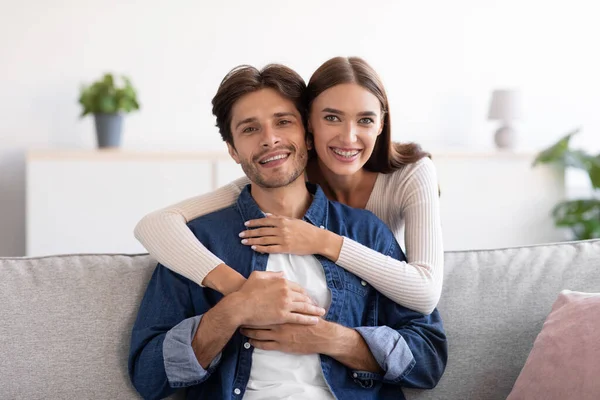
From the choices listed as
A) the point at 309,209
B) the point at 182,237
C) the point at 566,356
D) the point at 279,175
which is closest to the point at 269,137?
the point at 279,175

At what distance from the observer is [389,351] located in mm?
1756

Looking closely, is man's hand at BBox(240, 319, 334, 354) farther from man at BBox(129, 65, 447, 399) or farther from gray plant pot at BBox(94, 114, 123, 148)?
gray plant pot at BBox(94, 114, 123, 148)

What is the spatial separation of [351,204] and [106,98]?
2280mm

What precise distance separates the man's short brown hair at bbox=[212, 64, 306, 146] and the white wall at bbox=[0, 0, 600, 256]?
268 cm

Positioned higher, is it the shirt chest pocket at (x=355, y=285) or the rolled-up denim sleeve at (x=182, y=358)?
the shirt chest pocket at (x=355, y=285)

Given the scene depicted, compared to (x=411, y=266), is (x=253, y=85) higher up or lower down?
higher up

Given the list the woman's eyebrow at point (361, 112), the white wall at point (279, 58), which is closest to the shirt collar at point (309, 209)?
the woman's eyebrow at point (361, 112)

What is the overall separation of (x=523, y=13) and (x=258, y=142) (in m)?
3.71

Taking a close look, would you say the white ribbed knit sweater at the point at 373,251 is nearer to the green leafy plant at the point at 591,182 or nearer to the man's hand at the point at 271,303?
the man's hand at the point at 271,303

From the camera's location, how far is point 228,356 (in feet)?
5.81

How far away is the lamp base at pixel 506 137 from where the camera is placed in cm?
478

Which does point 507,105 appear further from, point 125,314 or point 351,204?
point 125,314

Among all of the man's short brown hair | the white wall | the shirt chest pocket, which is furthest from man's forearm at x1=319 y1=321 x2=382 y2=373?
the white wall

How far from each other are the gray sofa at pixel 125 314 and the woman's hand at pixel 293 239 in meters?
0.29
